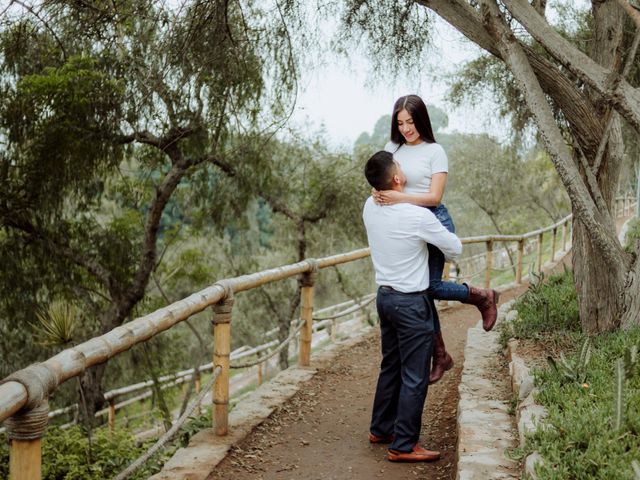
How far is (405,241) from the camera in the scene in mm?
3672

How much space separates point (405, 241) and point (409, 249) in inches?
2.2

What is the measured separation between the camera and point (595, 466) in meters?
2.67

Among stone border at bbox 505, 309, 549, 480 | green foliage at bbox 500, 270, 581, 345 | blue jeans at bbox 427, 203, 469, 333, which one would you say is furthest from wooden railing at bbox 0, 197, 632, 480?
green foliage at bbox 500, 270, 581, 345

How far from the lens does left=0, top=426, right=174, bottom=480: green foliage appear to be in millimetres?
6648

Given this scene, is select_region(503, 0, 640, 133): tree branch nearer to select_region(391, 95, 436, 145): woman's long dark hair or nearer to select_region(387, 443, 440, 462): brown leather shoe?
select_region(391, 95, 436, 145): woman's long dark hair

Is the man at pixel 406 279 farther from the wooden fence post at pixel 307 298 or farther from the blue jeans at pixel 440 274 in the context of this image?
the wooden fence post at pixel 307 298

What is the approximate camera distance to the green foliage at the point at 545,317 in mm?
5305

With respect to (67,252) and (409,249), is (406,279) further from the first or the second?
(67,252)

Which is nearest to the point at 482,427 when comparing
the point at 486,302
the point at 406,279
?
the point at 486,302

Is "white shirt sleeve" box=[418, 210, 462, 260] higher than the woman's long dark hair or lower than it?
lower

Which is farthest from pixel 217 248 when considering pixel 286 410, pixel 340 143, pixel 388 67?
pixel 286 410

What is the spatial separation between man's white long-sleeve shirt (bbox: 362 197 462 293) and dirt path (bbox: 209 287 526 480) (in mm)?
1046

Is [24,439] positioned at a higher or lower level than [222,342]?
higher

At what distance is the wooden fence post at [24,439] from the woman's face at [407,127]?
245 centimetres
